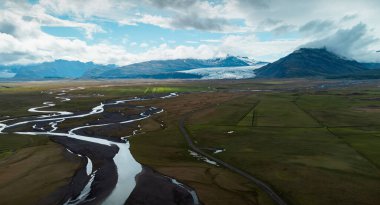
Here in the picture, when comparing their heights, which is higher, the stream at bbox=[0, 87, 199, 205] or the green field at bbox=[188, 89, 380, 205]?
the green field at bbox=[188, 89, 380, 205]

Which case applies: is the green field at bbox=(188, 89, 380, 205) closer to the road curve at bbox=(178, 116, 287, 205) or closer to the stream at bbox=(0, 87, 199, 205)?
the road curve at bbox=(178, 116, 287, 205)

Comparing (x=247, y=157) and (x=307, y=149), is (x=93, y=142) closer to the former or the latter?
(x=247, y=157)

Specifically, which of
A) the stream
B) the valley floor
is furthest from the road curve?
the stream

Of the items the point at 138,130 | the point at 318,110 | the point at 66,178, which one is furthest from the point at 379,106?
the point at 66,178

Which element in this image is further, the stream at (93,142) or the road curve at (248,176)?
the stream at (93,142)

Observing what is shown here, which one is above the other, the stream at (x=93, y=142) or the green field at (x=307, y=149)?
the green field at (x=307, y=149)

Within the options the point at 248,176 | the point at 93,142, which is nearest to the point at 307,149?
the point at 248,176

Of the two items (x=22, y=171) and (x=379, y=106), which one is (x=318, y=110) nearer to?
(x=379, y=106)

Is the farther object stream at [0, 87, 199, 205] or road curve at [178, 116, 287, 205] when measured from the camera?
stream at [0, 87, 199, 205]

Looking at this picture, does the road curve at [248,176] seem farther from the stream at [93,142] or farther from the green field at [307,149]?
the stream at [93,142]

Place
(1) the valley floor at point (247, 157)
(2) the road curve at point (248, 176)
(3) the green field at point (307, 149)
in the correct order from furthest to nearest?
(3) the green field at point (307, 149), (1) the valley floor at point (247, 157), (2) the road curve at point (248, 176)

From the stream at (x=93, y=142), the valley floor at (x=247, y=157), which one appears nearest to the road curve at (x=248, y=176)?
the valley floor at (x=247, y=157)
